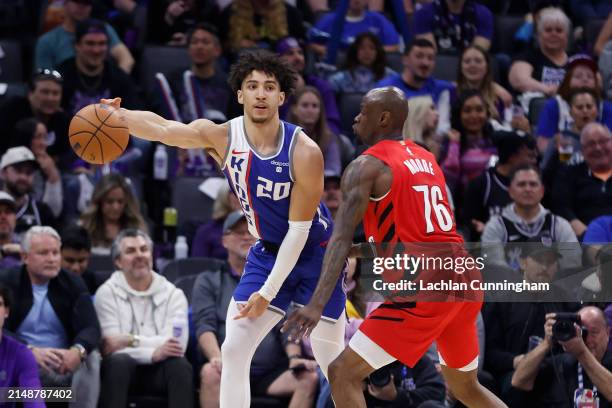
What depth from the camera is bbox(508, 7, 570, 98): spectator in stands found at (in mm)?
12008

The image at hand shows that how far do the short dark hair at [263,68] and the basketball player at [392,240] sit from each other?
1.64 ft

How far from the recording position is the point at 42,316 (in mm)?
8719

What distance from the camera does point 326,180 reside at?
395 inches

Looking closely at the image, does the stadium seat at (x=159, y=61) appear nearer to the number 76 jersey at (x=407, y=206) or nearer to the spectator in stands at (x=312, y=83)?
the spectator in stands at (x=312, y=83)

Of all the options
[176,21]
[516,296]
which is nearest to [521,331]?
[516,296]

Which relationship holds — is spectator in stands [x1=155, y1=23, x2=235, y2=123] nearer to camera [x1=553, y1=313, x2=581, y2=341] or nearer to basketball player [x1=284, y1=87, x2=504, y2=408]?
camera [x1=553, y1=313, x2=581, y2=341]

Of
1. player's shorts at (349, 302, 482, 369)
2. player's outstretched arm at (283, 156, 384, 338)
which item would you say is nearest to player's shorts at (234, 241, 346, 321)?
player's shorts at (349, 302, 482, 369)

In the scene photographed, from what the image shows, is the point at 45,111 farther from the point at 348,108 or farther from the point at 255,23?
the point at 348,108

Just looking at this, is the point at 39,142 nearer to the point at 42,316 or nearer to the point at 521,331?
the point at 42,316

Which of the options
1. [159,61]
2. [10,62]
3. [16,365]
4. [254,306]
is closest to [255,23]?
[159,61]

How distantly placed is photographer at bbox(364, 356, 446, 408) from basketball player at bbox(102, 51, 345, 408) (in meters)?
1.38

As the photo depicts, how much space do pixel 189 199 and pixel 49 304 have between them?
203 centimetres

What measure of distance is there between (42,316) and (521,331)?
3346 mm

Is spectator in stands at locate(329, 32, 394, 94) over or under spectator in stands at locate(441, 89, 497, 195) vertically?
over
